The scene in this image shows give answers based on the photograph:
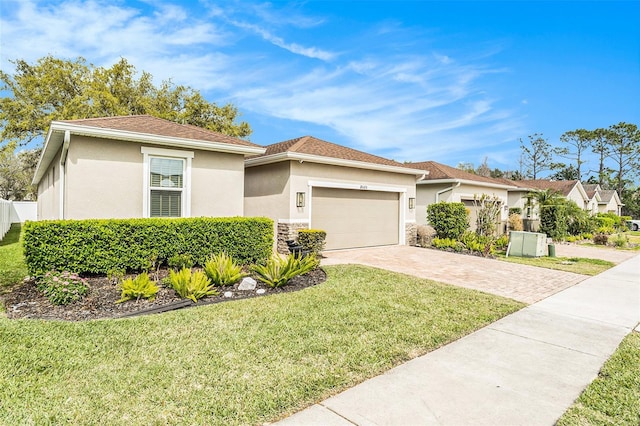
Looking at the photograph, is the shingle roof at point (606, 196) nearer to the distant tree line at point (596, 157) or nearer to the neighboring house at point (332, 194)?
the distant tree line at point (596, 157)

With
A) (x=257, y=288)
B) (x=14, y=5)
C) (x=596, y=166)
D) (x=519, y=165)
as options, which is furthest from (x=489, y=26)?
(x=596, y=166)

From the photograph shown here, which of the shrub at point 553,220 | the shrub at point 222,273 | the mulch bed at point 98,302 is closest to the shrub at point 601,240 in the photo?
the shrub at point 553,220

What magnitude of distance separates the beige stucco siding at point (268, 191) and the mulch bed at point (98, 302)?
502 cm

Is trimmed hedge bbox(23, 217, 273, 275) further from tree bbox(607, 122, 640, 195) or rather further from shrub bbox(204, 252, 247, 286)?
tree bbox(607, 122, 640, 195)

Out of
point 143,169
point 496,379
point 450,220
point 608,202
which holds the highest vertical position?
point 608,202

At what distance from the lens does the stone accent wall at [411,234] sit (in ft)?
49.9

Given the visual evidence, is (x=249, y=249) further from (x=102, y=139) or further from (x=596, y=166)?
(x=596, y=166)

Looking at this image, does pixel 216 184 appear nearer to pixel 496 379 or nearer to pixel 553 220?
pixel 496 379

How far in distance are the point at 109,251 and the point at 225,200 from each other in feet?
12.2

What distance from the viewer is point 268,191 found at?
1247 centimetres

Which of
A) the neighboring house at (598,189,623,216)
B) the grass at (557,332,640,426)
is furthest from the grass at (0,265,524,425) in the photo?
the neighboring house at (598,189,623,216)

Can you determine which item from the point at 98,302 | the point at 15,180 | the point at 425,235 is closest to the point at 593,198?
the point at 425,235

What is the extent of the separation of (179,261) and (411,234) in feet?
34.5

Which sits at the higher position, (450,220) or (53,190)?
(53,190)
